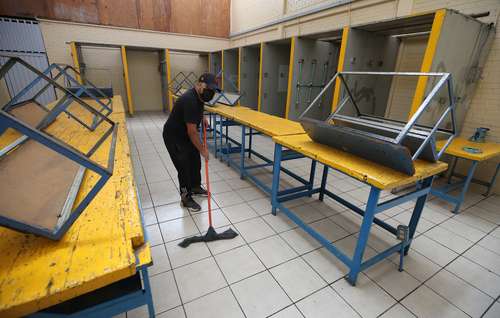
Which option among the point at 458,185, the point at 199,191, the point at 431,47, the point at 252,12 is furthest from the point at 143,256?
the point at 252,12

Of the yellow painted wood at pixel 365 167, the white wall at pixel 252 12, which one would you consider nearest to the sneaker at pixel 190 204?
the yellow painted wood at pixel 365 167

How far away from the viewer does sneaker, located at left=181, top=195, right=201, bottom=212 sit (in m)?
2.60

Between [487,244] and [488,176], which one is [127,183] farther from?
[488,176]

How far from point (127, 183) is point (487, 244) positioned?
332cm

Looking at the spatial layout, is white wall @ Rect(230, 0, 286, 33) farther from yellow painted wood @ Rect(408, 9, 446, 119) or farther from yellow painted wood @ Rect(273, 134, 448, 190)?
yellow painted wood @ Rect(273, 134, 448, 190)

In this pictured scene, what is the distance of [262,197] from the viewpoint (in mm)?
2941

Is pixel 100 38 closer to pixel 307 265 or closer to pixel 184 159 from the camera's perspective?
pixel 184 159

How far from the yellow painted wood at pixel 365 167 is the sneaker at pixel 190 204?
1.29 m

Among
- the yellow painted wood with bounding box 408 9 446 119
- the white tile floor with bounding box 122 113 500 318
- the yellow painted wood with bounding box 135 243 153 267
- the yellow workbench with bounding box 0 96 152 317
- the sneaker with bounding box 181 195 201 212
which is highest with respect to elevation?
the yellow painted wood with bounding box 408 9 446 119

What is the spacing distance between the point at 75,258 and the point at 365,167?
1682 millimetres

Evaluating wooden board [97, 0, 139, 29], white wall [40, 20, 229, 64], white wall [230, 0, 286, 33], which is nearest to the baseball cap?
white wall [230, 0, 286, 33]

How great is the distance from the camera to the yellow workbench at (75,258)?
68cm

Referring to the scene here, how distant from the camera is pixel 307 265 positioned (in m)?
1.90

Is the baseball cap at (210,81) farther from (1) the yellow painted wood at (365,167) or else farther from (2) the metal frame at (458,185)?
(2) the metal frame at (458,185)
